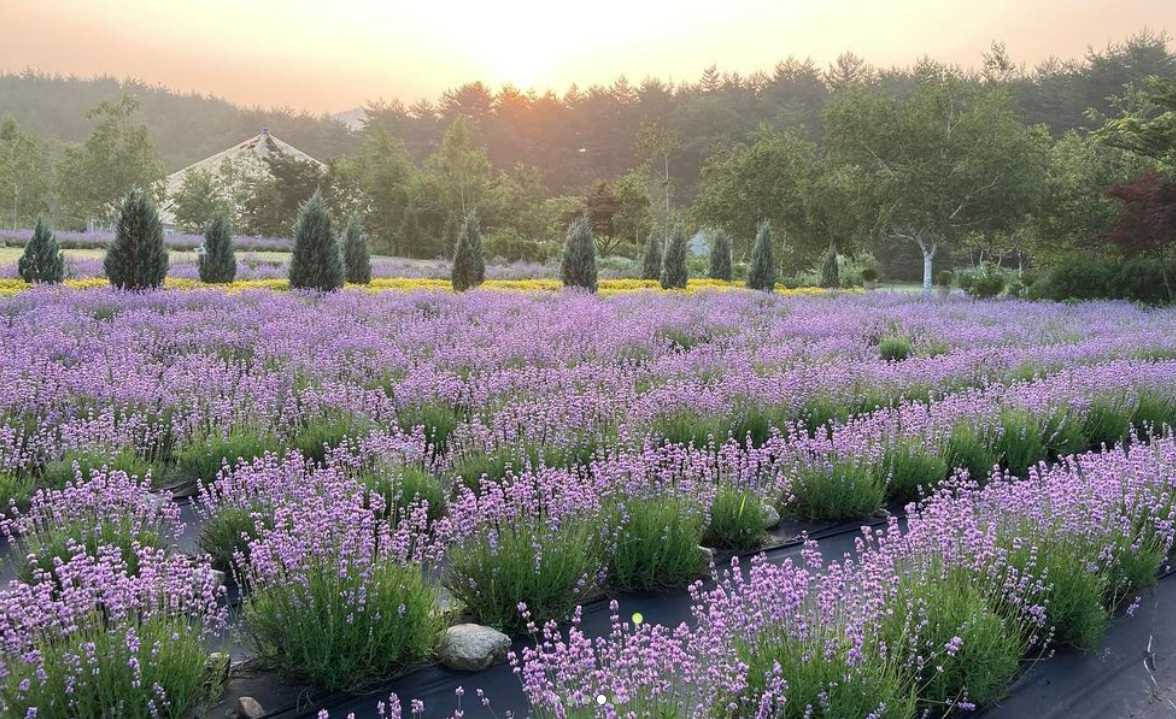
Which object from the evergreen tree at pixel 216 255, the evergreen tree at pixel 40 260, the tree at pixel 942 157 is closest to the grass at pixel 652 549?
the evergreen tree at pixel 40 260

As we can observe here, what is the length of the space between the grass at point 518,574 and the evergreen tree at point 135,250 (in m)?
12.2

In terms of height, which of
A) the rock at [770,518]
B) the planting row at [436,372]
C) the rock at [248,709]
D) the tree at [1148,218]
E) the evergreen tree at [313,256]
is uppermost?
the tree at [1148,218]

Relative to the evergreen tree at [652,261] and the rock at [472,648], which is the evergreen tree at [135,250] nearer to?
the rock at [472,648]

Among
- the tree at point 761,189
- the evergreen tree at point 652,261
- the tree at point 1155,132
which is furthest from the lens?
the tree at point 761,189

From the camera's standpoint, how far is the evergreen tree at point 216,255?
1636cm

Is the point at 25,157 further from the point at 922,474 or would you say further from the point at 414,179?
the point at 922,474

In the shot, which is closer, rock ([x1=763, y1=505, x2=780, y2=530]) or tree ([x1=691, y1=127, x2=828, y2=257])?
rock ([x1=763, y1=505, x2=780, y2=530])

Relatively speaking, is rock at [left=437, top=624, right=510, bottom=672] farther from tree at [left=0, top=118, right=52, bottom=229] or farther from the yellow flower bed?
tree at [left=0, top=118, right=52, bottom=229]

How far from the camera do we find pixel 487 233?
41.5m

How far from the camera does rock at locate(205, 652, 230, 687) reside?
111 inches

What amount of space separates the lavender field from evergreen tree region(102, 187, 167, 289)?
6236 mm

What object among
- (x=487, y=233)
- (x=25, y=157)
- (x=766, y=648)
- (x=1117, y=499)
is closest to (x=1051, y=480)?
(x=1117, y=499)

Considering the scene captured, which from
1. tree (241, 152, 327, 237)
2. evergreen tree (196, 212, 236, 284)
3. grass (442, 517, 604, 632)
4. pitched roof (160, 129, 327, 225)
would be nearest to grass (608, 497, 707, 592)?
grass (442, 517, 604, 632)

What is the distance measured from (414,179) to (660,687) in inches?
1597
